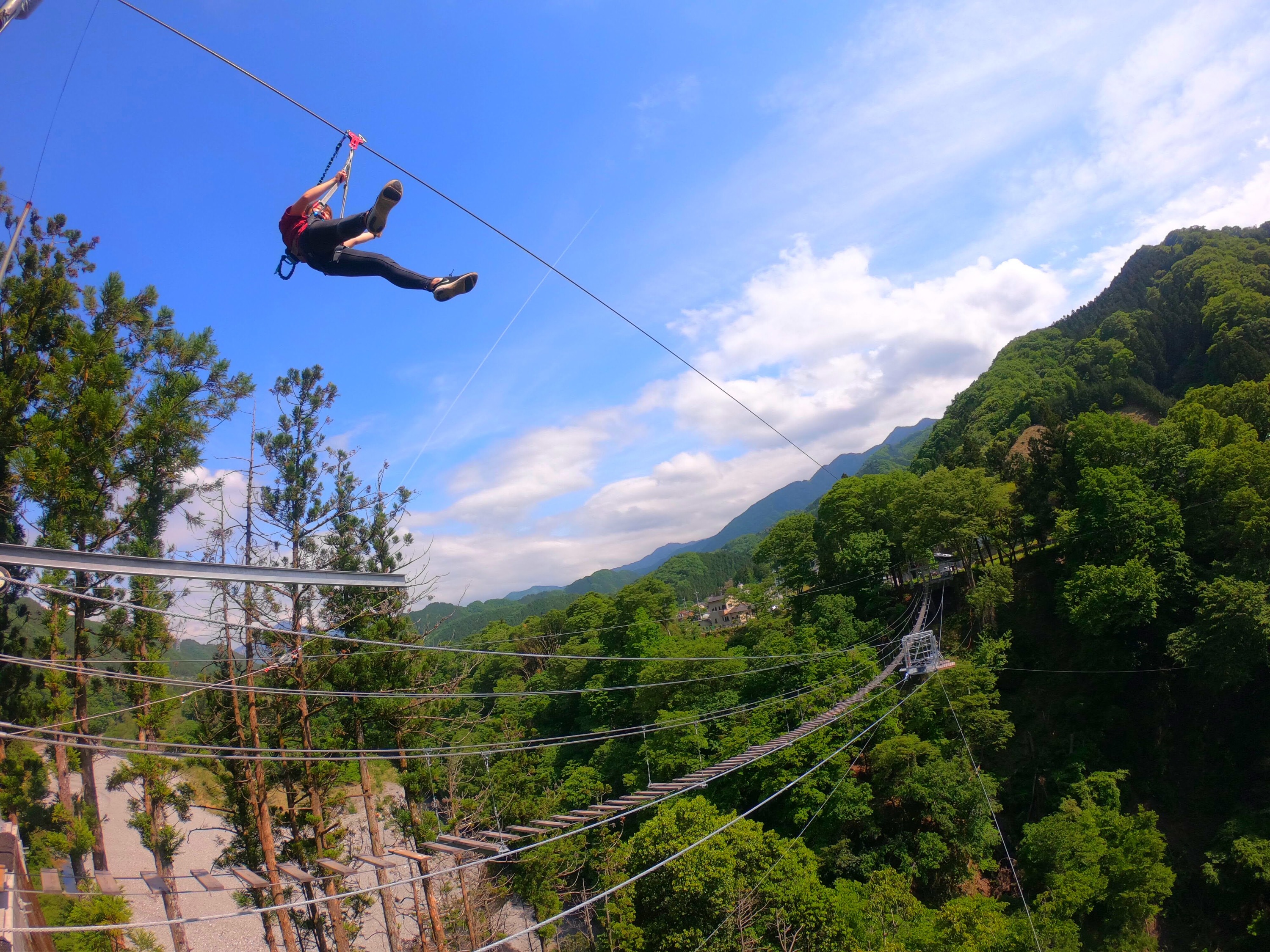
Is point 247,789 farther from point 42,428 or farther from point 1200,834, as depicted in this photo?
point 1200,834

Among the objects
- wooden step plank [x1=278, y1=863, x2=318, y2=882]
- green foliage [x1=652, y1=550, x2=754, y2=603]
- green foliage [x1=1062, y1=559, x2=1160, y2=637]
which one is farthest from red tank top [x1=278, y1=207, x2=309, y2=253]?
green foliage [x1=652, y1=550, x2=754, y2=603]

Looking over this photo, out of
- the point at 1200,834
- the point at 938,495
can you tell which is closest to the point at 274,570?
the point at 1200,834

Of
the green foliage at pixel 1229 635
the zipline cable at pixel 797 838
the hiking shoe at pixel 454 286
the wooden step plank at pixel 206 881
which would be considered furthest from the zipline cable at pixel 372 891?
the green foliage at pixel 1229 635

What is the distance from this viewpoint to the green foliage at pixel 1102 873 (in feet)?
48.3

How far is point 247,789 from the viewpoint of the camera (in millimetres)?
10367

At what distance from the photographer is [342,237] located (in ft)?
12.6

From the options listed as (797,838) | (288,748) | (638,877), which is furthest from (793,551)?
(638,877)

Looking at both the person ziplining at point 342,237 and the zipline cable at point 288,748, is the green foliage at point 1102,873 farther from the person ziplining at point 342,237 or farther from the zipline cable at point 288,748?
the person ziplining at point 342,237

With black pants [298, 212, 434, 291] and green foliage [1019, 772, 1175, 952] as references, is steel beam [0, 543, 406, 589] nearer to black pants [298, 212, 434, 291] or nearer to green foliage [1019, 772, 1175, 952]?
black pants [298, 212, 434, 291]

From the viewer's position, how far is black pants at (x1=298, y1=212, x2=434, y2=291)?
151 inches

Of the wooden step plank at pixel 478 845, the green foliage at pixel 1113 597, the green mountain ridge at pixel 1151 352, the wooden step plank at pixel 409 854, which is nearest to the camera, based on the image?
the wooden step plank at pixel 409 854

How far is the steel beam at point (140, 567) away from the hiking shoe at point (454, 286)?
6.31 feet

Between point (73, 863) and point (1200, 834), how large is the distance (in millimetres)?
24955

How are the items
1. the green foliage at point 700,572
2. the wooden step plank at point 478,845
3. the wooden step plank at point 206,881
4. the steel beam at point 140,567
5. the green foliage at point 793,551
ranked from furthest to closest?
1. the green foliage at point 700,572
2. the green foliage at point 793,551
3. the wooden step plank at point 206,881
4. the wooden step plank at point 478,845
5. the steel beam at point 140,567
